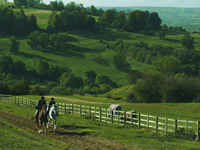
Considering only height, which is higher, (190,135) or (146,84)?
(190,135)

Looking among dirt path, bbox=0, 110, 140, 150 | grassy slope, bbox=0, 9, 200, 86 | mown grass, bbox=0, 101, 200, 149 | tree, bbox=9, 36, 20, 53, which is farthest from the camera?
tree, bbox=9, 36, 20, 53

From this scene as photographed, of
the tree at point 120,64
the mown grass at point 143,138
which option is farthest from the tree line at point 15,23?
the mown grass at point 143,138

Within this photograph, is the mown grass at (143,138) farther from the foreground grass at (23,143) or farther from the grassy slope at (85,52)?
the grassy slope at (85,52)

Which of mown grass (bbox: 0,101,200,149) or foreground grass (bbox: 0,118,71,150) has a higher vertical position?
foreground grass (bbox: 0,118,71,150)

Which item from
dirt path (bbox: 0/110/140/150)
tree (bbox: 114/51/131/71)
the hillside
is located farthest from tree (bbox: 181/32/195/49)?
dirt path (bbox: 0/110/140/150)

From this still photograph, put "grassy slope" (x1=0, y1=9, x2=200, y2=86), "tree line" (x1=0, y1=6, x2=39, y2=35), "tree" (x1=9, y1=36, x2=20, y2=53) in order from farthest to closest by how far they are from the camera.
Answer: "tree line" (x1=0, y1=6, x2=39, y2=35)
"tree" (x1=9, y1=36, x2=20, y2=53)
"grassy slope" (x1=0, y1=9, x2=200, y2=86)

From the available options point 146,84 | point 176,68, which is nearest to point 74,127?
point 146,84

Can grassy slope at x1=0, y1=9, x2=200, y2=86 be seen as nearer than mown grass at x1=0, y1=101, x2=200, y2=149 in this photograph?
No

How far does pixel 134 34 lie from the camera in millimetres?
198875

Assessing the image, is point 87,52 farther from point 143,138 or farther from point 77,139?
point 77,139

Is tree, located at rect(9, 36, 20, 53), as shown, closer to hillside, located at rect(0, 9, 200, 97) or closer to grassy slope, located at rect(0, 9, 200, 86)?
hillside, located at rect(0, 9, 200, 97)

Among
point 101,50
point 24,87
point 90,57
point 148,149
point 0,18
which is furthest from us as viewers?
point 0,18

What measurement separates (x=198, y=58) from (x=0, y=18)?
122 meters

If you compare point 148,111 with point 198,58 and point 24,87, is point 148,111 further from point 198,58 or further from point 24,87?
point 198,58
